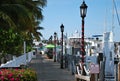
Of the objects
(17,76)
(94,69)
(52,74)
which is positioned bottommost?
(52,74)

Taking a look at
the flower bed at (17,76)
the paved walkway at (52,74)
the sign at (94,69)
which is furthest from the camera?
the paved walkway at (52,74)

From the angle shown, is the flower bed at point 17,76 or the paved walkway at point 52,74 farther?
the paved walkway at point 52,74

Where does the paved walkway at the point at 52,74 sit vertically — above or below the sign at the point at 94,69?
below

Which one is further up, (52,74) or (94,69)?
(94,69)

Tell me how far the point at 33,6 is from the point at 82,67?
57.1 feet

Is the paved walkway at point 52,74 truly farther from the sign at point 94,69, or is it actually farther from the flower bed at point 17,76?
the flower bed at point 17,76

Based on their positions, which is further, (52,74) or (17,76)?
(52,74)

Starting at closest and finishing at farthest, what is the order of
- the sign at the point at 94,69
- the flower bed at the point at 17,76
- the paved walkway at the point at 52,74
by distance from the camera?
the flower bed at the point at 17,76, the sign at the point at 94,69, the paved walkway at the point at 52,74

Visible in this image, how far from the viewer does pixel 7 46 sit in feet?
168

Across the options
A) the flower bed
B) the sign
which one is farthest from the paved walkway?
the flower bed

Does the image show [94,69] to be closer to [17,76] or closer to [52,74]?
[17,76]

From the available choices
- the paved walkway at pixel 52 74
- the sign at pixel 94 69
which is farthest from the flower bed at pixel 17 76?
the paved walkway at pixel 52 74

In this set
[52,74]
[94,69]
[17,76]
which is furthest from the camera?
[52,74]

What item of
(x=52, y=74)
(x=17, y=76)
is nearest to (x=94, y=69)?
(x=17, y=76)
